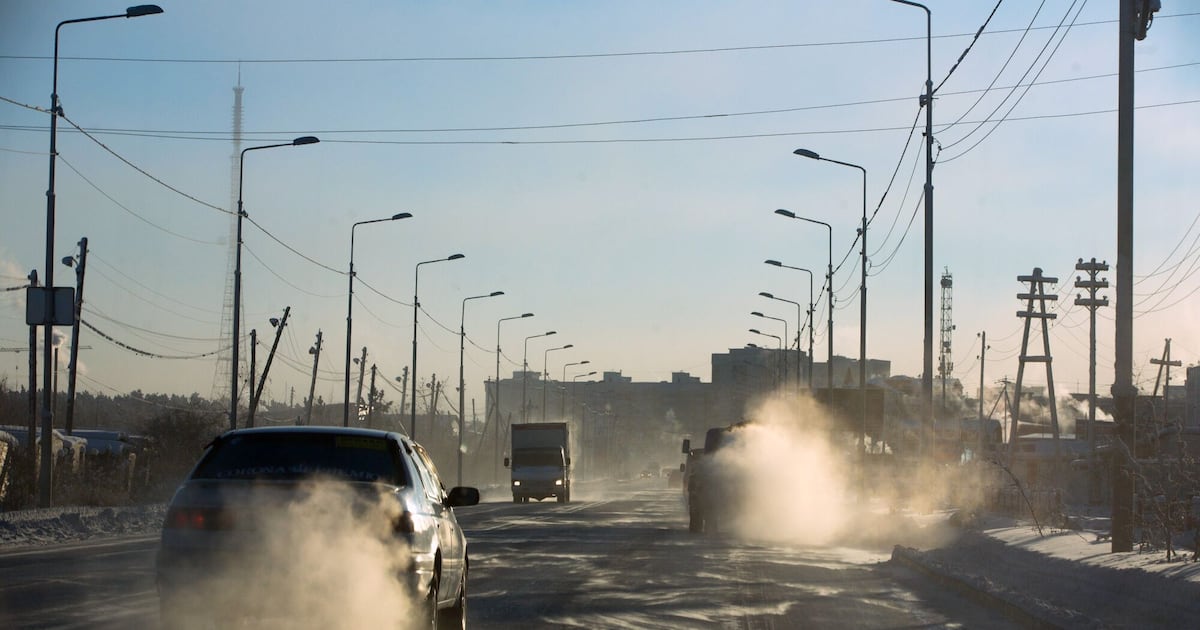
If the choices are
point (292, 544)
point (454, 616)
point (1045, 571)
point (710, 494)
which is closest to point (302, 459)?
point (292, 544)

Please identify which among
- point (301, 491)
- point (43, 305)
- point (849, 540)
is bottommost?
point (849, 540)

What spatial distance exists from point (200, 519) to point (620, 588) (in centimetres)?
825

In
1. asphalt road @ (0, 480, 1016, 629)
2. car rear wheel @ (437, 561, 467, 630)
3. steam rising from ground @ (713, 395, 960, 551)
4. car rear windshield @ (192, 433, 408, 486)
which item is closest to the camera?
car rear windshield @ (192, 433, 408, 486)

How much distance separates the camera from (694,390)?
19425 cm

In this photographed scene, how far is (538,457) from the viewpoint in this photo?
5919 cm

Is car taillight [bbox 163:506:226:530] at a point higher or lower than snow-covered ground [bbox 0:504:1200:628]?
higher

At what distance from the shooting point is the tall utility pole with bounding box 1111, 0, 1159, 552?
18344 millimetres

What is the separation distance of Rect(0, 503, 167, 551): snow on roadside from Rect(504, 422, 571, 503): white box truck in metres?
27.4

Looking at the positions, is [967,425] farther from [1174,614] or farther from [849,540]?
[1174,614]

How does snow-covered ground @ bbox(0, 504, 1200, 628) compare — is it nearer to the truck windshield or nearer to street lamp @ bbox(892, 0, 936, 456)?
street lamp @ bbox(892, 0, 936, 456)

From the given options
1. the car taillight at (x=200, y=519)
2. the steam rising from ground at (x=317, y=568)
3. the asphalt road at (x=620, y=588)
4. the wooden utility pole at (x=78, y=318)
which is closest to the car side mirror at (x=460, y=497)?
the asphalt road at (x=620, y=588)

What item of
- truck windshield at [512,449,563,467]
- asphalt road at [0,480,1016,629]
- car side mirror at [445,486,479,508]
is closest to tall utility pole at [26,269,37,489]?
asphalt road at [0,480,1016,629]

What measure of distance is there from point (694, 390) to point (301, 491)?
185670mm

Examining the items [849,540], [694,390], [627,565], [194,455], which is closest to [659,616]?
[627,565]
